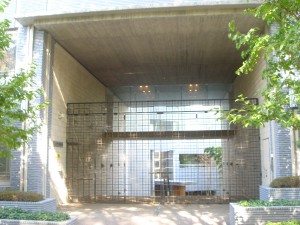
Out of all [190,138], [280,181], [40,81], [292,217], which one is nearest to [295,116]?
[292,217]

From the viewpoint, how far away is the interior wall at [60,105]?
12938mm

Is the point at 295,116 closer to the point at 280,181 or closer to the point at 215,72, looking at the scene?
the point at 280,181

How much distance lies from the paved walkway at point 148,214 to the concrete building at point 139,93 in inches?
51.2

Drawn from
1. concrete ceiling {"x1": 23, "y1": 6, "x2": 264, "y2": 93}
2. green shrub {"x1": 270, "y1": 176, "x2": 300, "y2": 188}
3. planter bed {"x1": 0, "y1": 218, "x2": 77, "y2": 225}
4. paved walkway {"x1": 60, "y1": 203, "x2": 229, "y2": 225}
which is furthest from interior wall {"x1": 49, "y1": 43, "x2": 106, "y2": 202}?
green shrub {"x1": 270, "y1": 176, "x2": 300, "y2": 188}

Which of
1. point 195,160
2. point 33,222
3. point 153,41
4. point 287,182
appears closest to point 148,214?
point 287,182

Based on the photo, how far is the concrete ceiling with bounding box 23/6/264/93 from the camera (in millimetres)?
11211

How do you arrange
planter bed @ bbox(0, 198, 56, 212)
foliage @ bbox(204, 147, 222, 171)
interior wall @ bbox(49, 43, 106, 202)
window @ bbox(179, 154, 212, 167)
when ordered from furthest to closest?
foliage @ bbox(204, 147, 222, 171)
window @ bbox(179, 154, 212, 167)
interior wall @ bbox(49, 43, 106, 202)
planter bed @ bbox(0, 198, 56, 212)

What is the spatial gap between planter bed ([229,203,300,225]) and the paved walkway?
134 cm

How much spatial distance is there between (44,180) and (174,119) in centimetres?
903

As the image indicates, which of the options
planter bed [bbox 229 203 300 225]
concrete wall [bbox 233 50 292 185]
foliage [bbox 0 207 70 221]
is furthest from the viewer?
concrete wall [bbox 233 50 292 185]

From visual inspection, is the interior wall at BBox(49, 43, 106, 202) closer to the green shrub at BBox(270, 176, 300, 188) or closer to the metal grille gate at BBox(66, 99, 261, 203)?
the metal grille gate at BBox(66, 99, 261, 203)

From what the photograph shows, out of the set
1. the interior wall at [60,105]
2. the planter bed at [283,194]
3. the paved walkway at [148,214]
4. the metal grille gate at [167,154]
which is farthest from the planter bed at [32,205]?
the planter bed at [283,194]

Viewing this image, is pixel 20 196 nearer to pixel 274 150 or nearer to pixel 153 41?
pixel 153 41

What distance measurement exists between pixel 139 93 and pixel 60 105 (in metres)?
8.37
